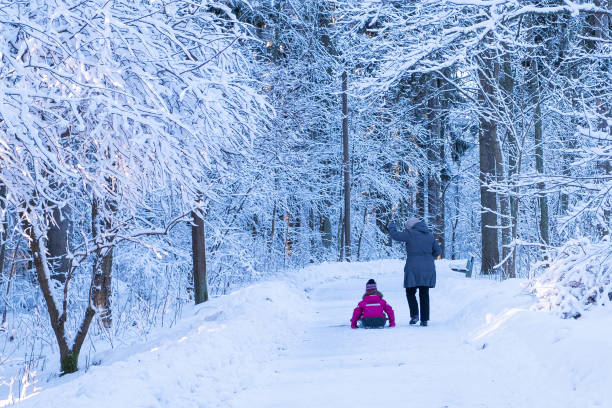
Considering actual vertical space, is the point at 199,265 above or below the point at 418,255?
below


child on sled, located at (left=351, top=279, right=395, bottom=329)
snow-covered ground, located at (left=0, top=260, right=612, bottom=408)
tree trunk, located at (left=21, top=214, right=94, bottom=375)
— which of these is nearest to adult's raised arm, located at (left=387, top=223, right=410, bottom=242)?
child on sled, located at (left=351, top=279, right=395, bottom=329)

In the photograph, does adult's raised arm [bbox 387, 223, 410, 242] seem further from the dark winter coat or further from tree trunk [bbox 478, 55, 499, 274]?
tree trunk [bbox 478, 55, 499, 274]

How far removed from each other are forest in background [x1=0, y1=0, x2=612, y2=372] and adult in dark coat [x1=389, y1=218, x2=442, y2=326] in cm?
189

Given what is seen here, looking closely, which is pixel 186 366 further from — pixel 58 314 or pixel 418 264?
pixel 418 264

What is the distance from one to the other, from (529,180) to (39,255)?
5.99m

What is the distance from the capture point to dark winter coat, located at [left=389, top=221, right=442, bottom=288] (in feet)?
37.1

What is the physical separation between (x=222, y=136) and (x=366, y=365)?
11.1ft

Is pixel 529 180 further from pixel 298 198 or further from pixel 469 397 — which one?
pixel 298 198

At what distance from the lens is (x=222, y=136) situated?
8828 mm

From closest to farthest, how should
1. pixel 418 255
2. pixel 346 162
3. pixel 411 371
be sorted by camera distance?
pixel 411 371, pixel 418 255, pixel 346 162

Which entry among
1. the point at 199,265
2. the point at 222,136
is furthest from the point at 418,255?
the point at 199,265

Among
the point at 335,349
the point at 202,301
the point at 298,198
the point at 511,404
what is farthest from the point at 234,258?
the point at 511,404

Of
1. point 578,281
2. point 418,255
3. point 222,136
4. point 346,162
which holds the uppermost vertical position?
point 346,162

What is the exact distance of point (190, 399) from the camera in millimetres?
6102
